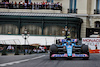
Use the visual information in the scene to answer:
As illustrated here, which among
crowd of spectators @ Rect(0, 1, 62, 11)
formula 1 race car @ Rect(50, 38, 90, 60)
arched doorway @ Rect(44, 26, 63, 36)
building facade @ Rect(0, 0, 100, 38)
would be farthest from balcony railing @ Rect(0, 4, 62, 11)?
formula 1 race car @ Rect(50, 38, 90, 60)

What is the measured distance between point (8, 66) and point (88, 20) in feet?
140

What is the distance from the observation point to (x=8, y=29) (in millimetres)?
49531

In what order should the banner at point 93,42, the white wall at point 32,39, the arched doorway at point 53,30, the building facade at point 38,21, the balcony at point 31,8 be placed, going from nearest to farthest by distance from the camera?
the banner at point 93,42, the white wall at point 32,39, the building facade at point 38,21, the arched doorway at point 53,30, the balcony at point 31,8

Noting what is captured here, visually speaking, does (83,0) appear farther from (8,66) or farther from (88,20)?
(8,66)

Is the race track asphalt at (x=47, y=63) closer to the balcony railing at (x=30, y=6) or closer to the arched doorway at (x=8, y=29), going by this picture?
the arched doorway at (x=8, y=29)

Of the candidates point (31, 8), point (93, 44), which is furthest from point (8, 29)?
point (93, 44)

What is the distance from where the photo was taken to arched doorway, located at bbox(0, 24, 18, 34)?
161 feet

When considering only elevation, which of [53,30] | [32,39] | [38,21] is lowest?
[32,39]

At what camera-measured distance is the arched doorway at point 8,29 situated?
1929 inches

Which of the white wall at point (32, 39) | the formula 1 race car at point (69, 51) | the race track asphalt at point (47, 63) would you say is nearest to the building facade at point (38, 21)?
the white wall at point (32, 39)

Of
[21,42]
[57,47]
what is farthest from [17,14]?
[57,47]

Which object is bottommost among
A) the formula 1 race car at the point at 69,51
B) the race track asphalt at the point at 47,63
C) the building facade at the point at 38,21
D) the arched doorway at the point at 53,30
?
the race track asphalt at the point at 47,63

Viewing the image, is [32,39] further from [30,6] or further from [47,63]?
[47,63]

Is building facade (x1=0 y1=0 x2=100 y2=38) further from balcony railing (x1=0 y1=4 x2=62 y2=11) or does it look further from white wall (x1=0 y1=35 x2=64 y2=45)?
white wall (x1=0 y1=35 x2=64 y2=45)
